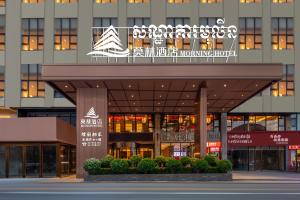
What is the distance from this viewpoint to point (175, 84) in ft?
151

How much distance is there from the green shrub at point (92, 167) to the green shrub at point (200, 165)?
638 centimetres

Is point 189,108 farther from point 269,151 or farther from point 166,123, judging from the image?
point 269,151

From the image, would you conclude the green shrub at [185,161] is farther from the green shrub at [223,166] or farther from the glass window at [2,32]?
the glass window at [2,32]

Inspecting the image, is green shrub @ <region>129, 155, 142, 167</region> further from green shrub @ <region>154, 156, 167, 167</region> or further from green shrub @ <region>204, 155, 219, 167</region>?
green shrub @ <region>204, 155, 219, 167</region>

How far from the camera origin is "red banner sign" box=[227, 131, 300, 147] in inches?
2712

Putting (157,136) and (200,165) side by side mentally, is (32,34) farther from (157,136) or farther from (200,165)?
(200,165)

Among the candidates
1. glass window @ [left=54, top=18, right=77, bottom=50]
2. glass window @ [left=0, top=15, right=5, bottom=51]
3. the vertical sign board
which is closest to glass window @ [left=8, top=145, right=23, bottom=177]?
the vertical sign board

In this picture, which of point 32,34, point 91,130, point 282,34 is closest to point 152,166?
point 91,130

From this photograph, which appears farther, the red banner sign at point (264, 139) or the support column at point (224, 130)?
the support column at point (224, 130)

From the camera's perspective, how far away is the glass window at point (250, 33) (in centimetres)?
7138

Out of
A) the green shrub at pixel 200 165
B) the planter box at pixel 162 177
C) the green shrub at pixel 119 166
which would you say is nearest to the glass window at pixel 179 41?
the green shrub at pixel 200 165

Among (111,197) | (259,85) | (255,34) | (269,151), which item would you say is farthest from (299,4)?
(111,197)

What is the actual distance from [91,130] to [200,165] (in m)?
8.36

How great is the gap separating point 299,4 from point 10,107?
112ft
